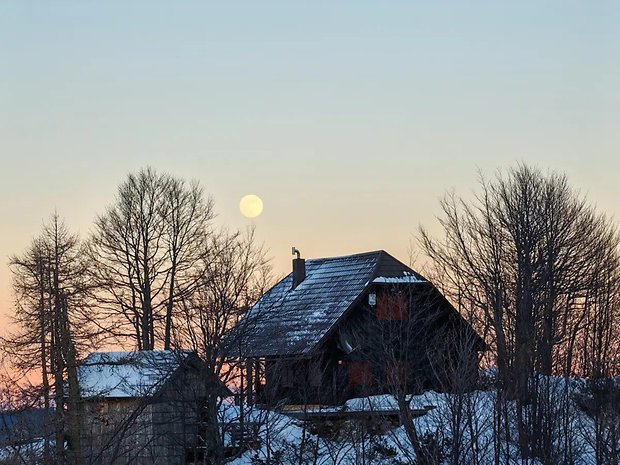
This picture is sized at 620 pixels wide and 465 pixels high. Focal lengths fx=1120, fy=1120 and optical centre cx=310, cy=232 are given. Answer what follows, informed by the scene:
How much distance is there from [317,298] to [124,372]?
1163 cm

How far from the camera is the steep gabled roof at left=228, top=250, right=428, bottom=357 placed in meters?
38.7

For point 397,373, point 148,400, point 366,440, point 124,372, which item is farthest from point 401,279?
point 397,373

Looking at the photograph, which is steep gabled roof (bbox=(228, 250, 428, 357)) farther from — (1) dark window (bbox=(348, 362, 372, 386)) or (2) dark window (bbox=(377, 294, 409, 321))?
(1) dark window (bbox=(348, 362, 372, 386))

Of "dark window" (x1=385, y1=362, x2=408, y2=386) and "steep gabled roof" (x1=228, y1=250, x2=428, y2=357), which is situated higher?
"steep gabled roof" (x1=228, y1=250, x2=428, y2=357)

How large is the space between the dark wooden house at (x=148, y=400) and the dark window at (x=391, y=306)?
1113 cm

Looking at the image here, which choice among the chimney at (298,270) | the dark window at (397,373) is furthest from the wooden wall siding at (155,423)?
the chimney at (298,270)

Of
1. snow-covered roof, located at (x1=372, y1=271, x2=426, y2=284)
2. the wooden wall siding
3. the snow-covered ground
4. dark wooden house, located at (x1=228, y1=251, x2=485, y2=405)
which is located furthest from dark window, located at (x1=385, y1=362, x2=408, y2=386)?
snow-covered roof, located at (x1=372, y1=271, x2=426, y2=284)

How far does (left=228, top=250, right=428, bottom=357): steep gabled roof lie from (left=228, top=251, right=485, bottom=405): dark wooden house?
0.04 metres

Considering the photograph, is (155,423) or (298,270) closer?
(155,423)

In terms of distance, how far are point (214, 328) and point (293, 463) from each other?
4.31m

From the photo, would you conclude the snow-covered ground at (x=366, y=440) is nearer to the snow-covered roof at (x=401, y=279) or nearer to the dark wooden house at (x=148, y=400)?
the dark wooden house at (x=148, y=400)

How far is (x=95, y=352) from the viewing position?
36000mm

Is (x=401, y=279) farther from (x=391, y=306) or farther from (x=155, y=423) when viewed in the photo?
(x=155, y=423)

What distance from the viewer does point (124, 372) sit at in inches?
1348
